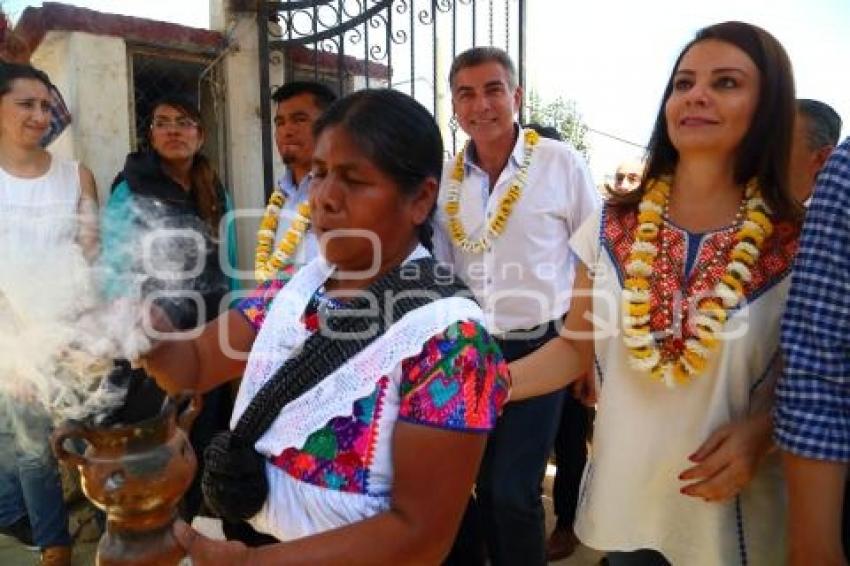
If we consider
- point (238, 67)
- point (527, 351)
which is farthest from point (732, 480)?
point (238, 67)

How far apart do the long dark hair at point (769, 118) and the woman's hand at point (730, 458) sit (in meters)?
0.54

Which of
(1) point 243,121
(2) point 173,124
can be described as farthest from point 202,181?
(1) point 243,121

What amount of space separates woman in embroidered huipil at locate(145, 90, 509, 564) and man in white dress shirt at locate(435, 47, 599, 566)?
158cm

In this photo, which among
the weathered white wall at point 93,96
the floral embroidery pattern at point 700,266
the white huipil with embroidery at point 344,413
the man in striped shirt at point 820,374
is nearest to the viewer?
the white huipil with embroidery at point 344,413

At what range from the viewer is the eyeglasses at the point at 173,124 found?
340 centimetres

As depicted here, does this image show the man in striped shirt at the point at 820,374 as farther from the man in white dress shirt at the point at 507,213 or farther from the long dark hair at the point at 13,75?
the long dark hair at the point at 13,75

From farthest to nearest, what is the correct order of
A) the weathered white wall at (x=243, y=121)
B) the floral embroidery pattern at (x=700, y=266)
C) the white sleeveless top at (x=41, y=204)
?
the weathered white wall at (x=243, y=121) < the white sleeveless top at (x=41, y=204) < the floral embroidery pattern at (x=700, y=266)

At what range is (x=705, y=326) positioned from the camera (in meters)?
1.68

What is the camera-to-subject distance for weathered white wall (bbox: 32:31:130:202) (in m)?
3.86

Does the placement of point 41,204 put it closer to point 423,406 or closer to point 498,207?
point 498,207

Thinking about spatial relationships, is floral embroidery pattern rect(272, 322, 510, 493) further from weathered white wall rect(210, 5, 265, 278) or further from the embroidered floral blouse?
weathered white wall rect(210, 5, 265, 278)

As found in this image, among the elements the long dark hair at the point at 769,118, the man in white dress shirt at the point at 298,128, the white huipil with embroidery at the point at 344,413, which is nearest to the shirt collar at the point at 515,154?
the man in white dress shirt at the point at 298,128

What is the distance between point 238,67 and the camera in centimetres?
443

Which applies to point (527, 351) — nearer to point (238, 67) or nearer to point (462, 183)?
point (462, 183)
